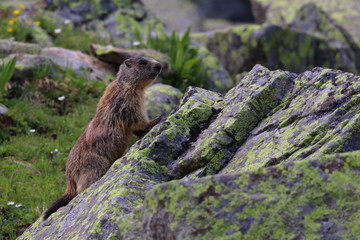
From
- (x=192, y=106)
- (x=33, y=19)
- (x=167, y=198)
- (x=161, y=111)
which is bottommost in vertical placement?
(x=33, y=19)

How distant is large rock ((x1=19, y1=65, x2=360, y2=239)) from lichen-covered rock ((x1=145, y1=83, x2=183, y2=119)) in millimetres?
3087

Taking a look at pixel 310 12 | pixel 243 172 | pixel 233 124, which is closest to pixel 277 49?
pixel 310 12

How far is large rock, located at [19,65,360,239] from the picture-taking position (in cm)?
337

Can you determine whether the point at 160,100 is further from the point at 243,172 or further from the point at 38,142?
the point at 243,172

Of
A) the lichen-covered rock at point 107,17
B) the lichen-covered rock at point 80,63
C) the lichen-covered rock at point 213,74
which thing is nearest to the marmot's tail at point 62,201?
the lichen-covered rock at point 80,63

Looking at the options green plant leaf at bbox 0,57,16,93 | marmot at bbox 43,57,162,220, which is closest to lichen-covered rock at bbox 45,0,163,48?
green plant leaf at bbox 0,57,16,93

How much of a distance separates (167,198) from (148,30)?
441 inches

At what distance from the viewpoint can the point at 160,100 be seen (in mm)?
9984

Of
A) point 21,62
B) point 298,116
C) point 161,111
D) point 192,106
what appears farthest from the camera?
point 21,62

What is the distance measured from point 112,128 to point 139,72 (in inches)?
39.2

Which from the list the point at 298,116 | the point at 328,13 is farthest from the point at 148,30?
the point at 298,116

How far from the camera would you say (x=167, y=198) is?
3410 mm

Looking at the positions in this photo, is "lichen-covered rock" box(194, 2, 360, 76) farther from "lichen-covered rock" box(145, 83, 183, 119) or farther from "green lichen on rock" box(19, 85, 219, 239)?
"green lichen on rock" box(19, 85, 219, 239)

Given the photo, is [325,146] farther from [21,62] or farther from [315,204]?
[21,62]
